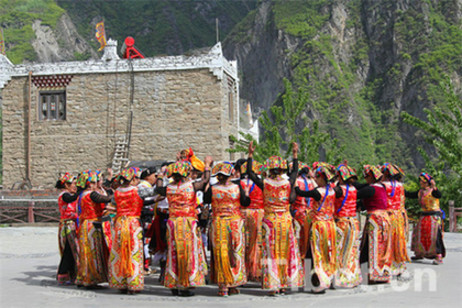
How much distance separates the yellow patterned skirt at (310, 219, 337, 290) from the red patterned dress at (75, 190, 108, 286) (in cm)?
310

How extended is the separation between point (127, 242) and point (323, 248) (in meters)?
2.74

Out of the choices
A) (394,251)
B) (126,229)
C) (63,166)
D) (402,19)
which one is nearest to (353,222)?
(394,251)

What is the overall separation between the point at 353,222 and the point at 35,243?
387 inches

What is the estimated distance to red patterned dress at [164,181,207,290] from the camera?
25.7 feet

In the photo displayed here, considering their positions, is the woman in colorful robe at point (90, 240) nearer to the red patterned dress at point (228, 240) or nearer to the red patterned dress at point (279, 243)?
the red patterned dress at point (228, 240)

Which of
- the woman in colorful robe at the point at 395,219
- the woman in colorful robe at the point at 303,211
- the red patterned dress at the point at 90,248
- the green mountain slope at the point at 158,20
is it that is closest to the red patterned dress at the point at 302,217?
the woman in colorful robe at the point at 303,211

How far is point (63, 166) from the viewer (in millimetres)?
24312

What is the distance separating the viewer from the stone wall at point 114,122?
23312mm

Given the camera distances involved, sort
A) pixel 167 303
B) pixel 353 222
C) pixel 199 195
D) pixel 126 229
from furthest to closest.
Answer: pixel 199 195 → pixel 353 222 → pixel 126 229 → pixel 167 303

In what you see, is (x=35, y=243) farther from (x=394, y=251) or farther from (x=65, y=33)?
(x=65, y=33)

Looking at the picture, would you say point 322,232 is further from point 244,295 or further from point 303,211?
point 244,295

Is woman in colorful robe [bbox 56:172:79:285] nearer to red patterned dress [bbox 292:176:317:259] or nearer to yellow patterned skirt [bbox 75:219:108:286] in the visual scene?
yellow patterned skirt [bbox 75:219:108:286]

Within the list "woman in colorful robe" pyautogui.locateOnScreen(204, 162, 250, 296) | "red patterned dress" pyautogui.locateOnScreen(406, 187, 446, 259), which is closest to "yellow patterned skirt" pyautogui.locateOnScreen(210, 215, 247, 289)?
"woman in colorful robe" pyautogui.locateOnScreen(204, 162, 250, 296)

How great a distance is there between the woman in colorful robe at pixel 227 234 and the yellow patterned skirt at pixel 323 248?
1005 mm
